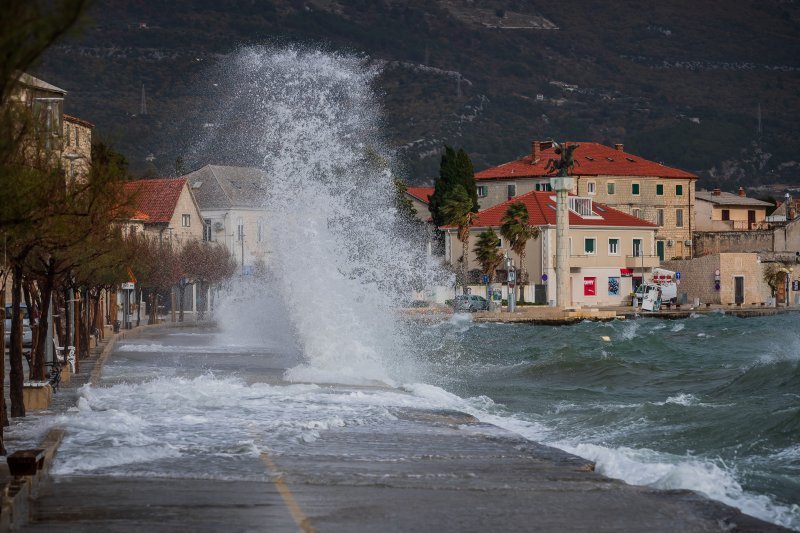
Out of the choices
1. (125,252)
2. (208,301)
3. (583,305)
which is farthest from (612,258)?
(125,252)

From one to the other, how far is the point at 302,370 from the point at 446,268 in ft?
213

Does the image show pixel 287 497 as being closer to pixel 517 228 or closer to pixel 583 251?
pixel 517 228

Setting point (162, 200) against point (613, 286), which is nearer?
point (162, 200)

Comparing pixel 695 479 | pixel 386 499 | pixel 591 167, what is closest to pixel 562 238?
pixel 591 167

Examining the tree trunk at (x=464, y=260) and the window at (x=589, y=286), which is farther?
the window at (x=589, y=286)

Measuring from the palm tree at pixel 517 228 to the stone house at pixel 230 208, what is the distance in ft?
59.2

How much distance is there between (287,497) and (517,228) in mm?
76604

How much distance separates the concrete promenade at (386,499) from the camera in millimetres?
13531

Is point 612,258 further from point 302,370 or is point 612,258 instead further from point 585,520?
point 585,520

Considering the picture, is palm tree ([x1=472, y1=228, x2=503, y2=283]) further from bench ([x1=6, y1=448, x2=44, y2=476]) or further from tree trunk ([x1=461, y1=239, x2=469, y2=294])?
bench ([x1=6, y1=448, x2=44, y2=476])

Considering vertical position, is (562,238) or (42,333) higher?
(562,238)

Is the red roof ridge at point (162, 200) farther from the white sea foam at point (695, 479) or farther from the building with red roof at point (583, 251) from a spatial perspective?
the white sea foam at point (695, 479)

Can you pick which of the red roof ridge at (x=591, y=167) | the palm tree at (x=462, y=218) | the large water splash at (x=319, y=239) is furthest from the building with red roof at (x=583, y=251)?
the large water splash at (x=319, y=239)

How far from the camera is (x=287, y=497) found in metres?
14.9
